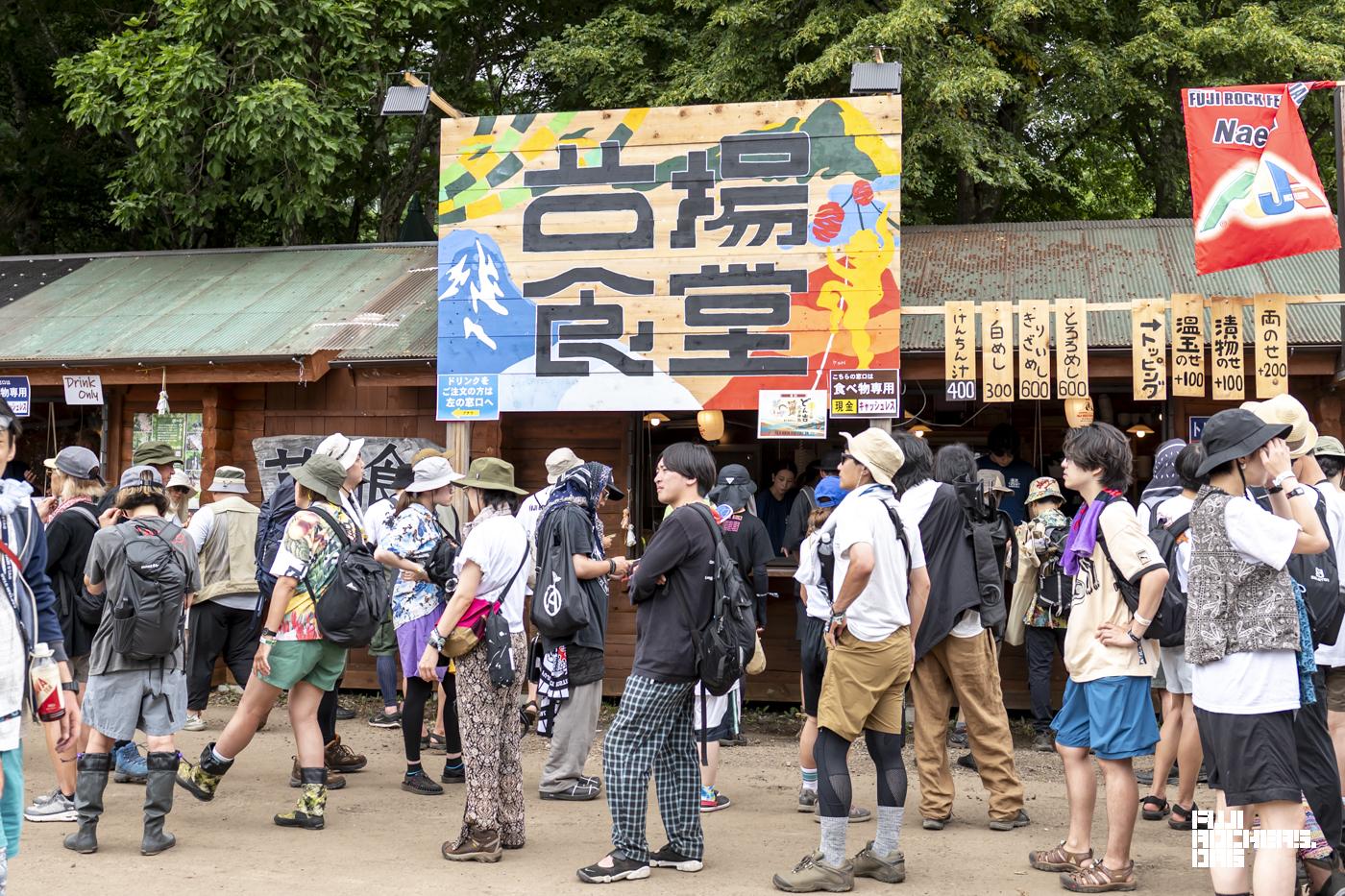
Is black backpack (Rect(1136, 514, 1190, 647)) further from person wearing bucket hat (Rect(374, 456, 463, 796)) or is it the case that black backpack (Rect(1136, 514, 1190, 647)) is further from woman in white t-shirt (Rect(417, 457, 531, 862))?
person wearing bucket hat (Rect(374, 456, 463, 796))

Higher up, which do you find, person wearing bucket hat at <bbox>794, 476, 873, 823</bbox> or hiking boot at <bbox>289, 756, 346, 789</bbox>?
person wearing bucket hat at <bbox>794, 476, 873, 823</bbox>

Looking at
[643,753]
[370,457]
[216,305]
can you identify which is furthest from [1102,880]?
[216,305]

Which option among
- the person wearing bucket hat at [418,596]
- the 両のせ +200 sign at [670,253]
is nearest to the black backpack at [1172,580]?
the 両のせ +200 sign at [670,253]

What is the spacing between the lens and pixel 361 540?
21.0 feet

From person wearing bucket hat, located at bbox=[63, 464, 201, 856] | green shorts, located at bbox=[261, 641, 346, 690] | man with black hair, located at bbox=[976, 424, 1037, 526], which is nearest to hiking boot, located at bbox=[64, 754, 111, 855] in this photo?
person wearing bucket hat, located at bbox=[63, 464, 201, 856]

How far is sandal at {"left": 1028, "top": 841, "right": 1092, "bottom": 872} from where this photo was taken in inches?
214

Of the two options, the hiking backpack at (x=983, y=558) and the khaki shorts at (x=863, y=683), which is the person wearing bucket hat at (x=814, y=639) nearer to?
the khaki shorts at (x=863, y=683)

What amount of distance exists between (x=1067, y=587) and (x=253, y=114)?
9401mm

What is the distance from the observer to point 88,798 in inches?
229

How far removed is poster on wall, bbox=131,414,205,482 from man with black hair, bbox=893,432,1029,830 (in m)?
6.98

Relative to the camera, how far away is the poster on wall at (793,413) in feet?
28.3

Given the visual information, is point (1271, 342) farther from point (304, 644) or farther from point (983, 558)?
point (304, 644)

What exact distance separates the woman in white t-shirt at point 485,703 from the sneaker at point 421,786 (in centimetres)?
127

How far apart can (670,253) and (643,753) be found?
469cm
